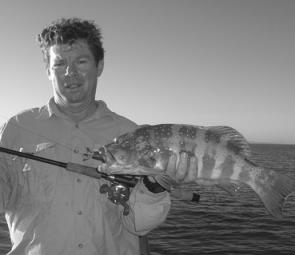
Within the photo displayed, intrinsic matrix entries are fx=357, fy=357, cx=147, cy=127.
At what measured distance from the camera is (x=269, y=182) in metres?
4.50

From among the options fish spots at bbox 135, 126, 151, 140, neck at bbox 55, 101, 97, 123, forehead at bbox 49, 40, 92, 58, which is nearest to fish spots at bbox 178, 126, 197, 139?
fish spots at bbox 135, 126, 151, 140

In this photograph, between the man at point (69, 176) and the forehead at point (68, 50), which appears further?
the forehead at point (68, 50)

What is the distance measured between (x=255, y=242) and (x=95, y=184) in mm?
13699

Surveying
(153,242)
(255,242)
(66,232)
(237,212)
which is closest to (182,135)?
(66,232)

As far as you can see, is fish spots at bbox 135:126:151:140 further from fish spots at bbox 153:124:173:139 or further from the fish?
fish spots at bbox 153:124:173:139

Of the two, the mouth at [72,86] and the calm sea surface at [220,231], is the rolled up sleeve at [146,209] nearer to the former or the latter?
the mouth at [72,86]

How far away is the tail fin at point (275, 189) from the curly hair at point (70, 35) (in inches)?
111

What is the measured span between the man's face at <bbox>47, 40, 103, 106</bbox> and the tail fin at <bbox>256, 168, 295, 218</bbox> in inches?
101

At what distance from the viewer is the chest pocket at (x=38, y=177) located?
14.4ft

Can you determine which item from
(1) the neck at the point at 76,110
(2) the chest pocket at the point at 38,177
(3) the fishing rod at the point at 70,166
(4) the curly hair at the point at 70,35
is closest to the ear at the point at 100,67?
(4) the curly hair at the point at 70,35

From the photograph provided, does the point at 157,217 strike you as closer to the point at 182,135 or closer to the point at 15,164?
the point at 182,135

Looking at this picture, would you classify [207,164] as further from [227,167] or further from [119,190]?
[119,190]

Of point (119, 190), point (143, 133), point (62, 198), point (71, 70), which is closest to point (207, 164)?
point (143, 133)

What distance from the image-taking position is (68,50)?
188 inches
